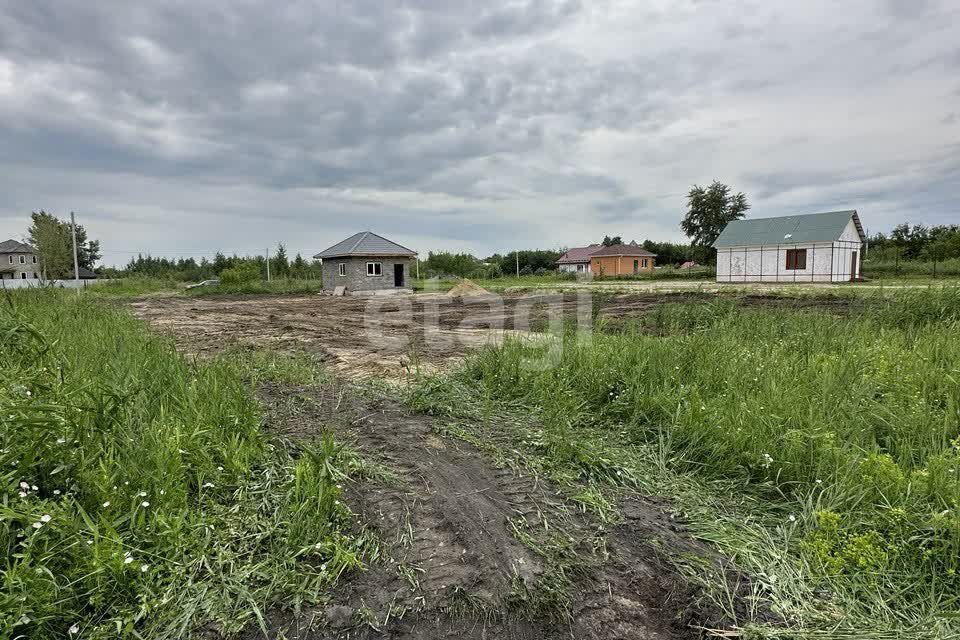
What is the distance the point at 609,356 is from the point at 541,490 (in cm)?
224

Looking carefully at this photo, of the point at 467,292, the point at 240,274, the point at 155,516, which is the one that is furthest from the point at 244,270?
the point at 155,516

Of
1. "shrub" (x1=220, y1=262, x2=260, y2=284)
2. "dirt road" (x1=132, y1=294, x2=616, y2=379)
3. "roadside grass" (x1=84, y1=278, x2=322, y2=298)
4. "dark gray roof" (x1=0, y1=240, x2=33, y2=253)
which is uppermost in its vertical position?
"dark gray roof" (x1=0, y1=240, x2=33, y2=253)

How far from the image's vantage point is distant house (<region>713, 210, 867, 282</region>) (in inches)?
1179

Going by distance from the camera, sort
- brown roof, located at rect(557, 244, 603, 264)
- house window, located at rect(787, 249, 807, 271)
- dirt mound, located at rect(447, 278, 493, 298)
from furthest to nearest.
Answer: brown roof, located at rect(557, 244, 603, 264)
house window, located at rect(787, 249, 807, 271)
dirt mound, located at rect(447, 278, 493, 298)

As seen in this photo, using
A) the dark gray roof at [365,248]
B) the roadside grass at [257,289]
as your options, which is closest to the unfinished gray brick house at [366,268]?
the dark gray roof at [365,248]

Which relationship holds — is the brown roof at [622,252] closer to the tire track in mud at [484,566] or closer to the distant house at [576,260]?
the distant house at [576,260]

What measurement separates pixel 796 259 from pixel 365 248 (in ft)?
88.2

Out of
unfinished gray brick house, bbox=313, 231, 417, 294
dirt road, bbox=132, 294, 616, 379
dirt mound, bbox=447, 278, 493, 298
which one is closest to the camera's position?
dirt road, bbox=132, 294, 616, 379

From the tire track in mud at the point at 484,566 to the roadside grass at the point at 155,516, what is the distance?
157mm

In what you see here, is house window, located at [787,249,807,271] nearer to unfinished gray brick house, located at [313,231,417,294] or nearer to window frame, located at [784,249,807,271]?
window frame, located at [784,249,807,271]

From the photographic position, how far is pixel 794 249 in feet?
103

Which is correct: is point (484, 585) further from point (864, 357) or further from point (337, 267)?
point (337, 267)

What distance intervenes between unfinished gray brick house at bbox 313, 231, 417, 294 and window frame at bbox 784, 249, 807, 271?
77.9ft

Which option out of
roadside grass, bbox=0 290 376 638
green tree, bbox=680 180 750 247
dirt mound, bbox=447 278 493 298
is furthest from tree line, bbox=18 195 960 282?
roadside grass, bbox=0 290 376 638
